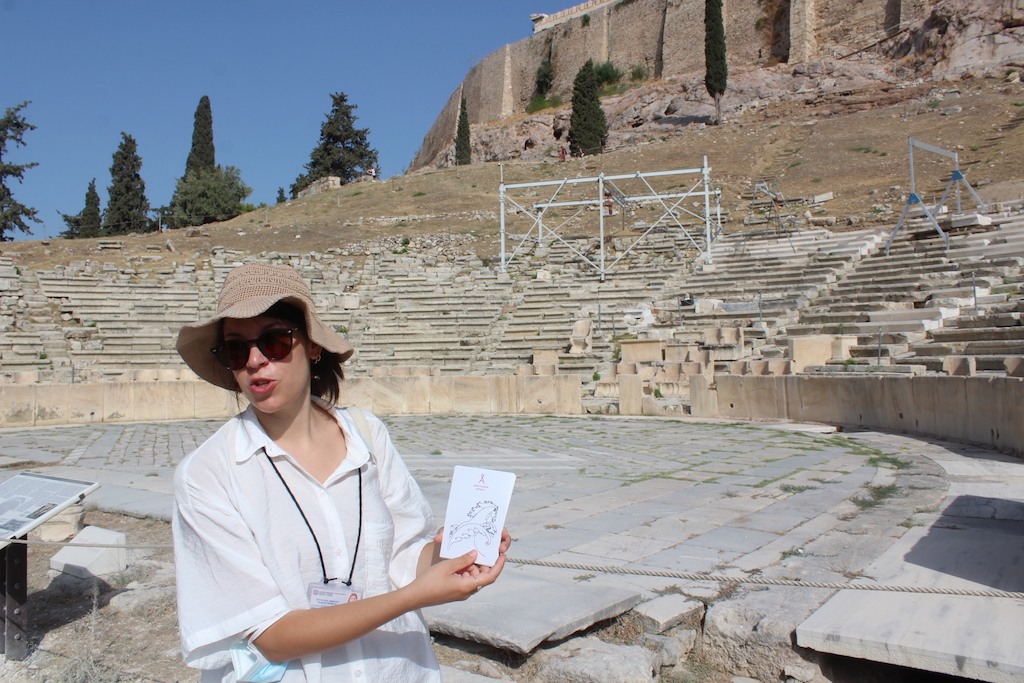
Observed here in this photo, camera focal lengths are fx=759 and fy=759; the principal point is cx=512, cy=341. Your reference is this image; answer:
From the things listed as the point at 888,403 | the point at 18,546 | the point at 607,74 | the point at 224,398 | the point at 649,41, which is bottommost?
the point at 224,398

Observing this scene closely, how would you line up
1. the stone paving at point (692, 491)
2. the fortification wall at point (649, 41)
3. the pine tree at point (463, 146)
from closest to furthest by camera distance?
the stone paving at point (692, 491)
the fortification wall at point (649, 41)
the pine tree at point (463, 146)

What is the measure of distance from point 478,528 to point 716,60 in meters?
47.7

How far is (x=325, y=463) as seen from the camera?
69.6 inches

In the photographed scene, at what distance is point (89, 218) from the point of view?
4431 cm

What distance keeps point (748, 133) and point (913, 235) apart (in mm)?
21345

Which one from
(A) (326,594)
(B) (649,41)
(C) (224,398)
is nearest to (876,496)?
(A) (326,594)

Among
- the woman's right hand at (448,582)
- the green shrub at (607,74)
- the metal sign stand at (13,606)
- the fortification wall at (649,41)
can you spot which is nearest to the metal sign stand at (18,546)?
the metal sign stand at (13,606)

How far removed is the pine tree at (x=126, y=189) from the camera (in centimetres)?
4419

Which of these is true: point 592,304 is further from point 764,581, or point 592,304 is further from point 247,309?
point 247,309

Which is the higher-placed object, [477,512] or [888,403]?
[477,512]

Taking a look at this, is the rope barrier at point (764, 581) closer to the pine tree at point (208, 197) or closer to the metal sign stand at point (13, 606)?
the metal sign stand at point (13, 606)

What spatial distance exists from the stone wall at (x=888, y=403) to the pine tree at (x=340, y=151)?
47.3m

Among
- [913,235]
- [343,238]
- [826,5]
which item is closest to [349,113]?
[343,238]

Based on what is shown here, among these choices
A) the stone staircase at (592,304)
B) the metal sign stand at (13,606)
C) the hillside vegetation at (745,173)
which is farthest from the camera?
the hillside vegetation at (745,173)
